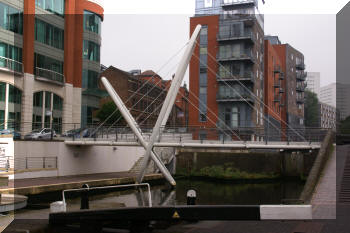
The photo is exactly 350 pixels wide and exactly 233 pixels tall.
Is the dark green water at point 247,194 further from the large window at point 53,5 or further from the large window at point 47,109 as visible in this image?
the large window at point 53,5

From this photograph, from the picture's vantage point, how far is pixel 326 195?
14.6m

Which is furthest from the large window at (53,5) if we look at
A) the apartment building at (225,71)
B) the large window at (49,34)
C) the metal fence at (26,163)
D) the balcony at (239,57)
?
the balcony at (239,57)

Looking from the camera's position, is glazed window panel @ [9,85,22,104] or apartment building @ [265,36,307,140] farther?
apartment building @ [265,36,307,140]

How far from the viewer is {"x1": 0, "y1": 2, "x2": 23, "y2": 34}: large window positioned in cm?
3122

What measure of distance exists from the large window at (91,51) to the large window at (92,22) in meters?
1.49

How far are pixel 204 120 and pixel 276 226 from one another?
36232 mm

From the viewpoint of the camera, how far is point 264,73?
55531mm

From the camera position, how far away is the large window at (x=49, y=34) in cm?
3506

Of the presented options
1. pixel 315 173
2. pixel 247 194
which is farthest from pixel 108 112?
pixel 315 173

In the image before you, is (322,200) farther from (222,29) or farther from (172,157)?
(222,29)

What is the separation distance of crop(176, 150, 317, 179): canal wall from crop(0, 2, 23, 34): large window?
18749 mm

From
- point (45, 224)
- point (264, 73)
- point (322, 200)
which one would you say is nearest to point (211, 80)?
point (264, 73)

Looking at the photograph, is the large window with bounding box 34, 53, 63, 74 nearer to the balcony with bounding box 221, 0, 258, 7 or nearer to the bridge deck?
the bridge deck

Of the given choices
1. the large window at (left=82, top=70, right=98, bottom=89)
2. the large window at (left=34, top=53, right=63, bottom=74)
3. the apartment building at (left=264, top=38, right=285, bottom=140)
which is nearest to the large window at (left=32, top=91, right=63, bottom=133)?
the large window at (left=34, top=53, right=63, bottom=74)
